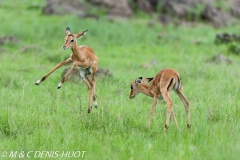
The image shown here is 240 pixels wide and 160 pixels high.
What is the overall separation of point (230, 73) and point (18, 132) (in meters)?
6.53

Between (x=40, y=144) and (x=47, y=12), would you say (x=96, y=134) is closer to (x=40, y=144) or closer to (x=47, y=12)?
(x=40, y=144)

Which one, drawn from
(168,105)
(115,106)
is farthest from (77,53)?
(168,105)

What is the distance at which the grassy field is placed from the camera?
5.89 metres

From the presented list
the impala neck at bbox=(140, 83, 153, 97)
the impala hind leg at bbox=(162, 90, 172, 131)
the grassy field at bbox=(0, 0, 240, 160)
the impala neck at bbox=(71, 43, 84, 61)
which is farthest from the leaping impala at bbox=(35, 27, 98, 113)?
the impala hind leg at bbox=(162, 90, 172, 131)

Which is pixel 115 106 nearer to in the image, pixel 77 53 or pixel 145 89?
pixel 145 89

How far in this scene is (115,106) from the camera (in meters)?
7.89

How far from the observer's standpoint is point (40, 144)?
6.02 metres

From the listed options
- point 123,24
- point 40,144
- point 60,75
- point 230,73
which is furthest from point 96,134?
point 123,24

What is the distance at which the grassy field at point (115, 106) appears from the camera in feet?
19.3

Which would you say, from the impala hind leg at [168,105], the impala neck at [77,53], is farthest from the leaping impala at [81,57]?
the impala hind leg at [168,105]

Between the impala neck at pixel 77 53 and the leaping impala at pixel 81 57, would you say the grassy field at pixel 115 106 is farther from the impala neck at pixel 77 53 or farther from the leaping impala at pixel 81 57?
the impala neck at pixel 77 53

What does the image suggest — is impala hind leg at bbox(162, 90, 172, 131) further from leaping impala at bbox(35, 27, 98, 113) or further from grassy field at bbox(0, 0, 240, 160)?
leaping impala at bbox(35, 27, 98, 113)

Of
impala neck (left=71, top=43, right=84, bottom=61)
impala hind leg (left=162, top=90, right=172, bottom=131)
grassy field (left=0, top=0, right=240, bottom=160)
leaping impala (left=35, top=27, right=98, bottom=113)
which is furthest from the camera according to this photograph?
impala neck (left=71, top=43, right=84, bottom=61)

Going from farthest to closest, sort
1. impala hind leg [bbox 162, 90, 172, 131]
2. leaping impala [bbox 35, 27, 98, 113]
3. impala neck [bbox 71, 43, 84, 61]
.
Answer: impala neck [bbox 71, 43, 84, 61]
leaping impala [bbox 35, 27, 98, 113]
impala hind leg [bbox 162, 90, 172, 131]
